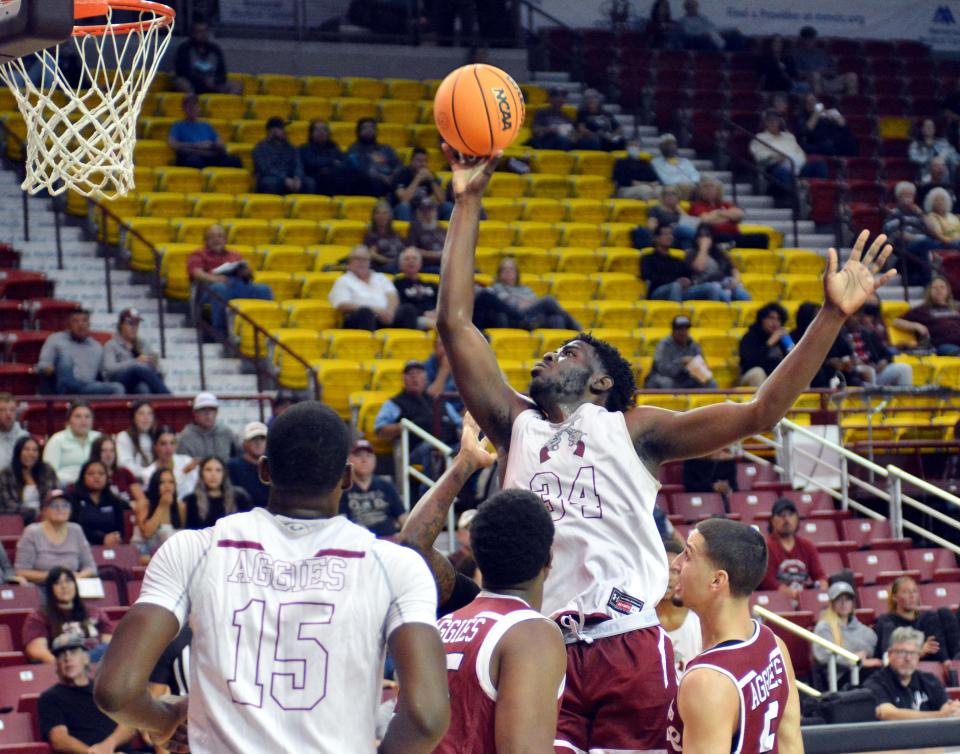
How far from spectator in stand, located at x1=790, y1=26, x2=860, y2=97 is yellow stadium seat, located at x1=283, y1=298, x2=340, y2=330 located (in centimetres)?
841

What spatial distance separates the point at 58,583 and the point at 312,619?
5.83 metres

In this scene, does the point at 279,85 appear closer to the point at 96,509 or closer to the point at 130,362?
the point at 130,362

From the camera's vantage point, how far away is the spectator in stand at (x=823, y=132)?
18109mm

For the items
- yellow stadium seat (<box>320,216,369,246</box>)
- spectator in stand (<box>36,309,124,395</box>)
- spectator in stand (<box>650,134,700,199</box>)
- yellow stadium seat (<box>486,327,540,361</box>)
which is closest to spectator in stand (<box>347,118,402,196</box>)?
yellow stadium seat (<box>320,216,369,246</box>)

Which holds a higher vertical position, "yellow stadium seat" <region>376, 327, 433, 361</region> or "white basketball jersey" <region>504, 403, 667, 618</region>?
"white basketball jersey" <region>504, 403, 667, 618</region>

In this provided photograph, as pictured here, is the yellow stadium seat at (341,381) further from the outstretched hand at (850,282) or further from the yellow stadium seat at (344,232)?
the outstretched hand at (850,282)

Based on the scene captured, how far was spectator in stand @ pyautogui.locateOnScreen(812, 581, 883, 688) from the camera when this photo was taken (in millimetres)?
9969

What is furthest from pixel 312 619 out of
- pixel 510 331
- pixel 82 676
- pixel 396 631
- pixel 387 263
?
pixel 387 263

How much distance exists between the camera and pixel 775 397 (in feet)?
14.3

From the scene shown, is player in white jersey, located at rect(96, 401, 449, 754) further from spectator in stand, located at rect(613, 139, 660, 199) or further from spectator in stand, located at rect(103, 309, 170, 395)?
spectator in stand, located at rect(613, 139, 660, 199)

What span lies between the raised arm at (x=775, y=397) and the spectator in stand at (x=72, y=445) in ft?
21.1

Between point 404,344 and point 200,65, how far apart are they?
4725 millimetres

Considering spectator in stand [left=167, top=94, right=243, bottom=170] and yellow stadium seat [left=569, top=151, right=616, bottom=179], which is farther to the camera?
yellow stadium seat [left=569, top=151, right=616, bottom=179]

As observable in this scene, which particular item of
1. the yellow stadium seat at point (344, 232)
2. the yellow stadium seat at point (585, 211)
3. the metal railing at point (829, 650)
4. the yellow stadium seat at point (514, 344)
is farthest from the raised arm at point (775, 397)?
the yellow stadium seat at point (585, 211)
